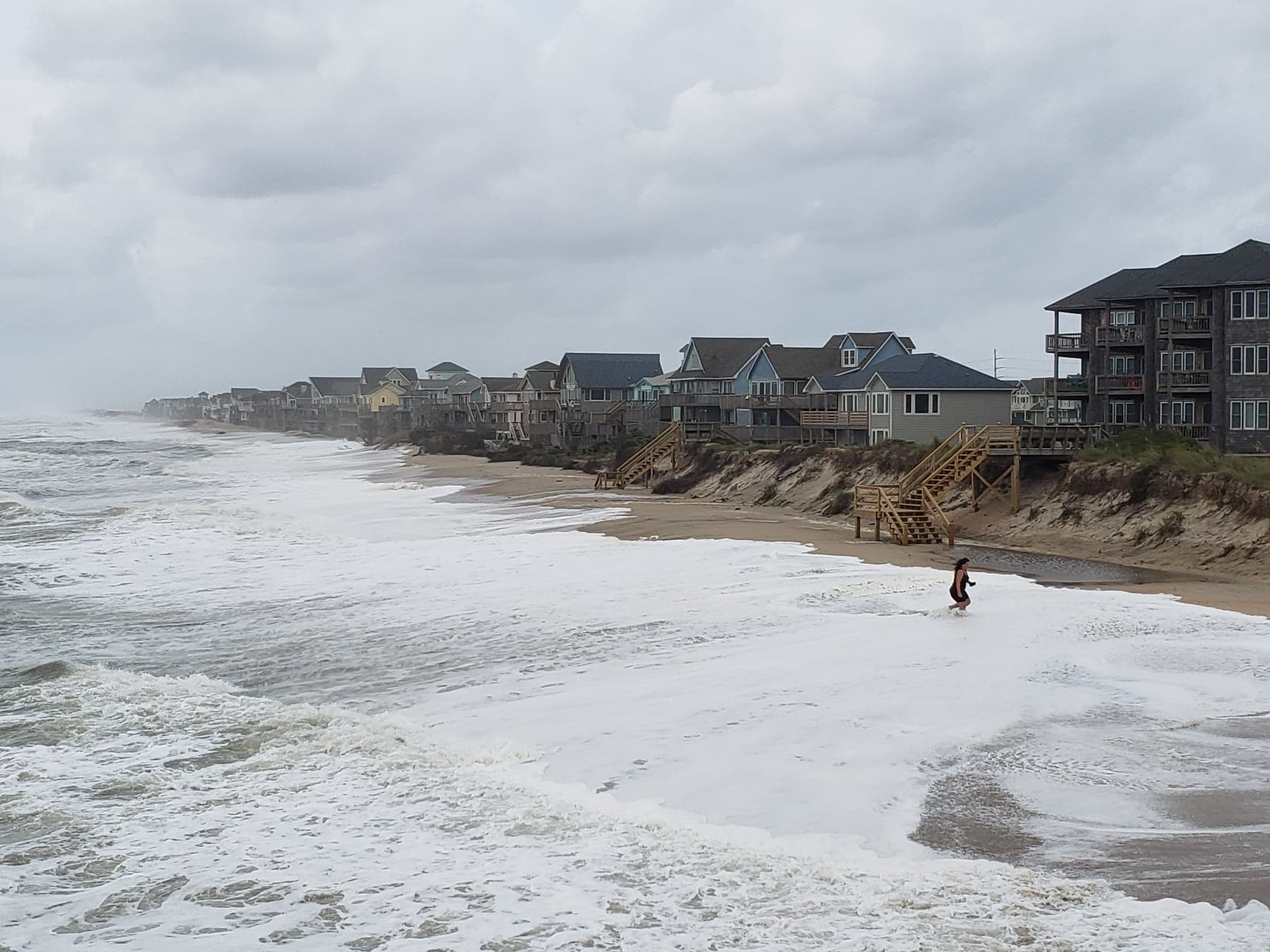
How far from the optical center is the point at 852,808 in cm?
1158

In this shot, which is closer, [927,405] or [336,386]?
[927,405]

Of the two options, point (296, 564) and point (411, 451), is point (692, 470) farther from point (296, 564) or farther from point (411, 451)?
point (411, 451)

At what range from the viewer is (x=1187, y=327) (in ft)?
149

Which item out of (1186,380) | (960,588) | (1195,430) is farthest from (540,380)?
(960,588)

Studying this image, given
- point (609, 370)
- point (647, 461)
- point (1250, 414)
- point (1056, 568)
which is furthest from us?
point (609, 370)

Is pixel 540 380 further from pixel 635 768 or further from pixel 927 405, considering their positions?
pixel 635 768

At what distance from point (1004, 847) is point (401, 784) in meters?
6.19

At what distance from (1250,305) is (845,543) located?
59.9ft

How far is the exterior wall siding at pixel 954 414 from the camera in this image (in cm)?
5316

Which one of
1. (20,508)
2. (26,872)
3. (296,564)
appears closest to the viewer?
(26,872)

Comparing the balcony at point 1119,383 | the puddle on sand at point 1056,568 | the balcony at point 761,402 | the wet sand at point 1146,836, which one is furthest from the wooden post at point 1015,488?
the balcony at point 761,402

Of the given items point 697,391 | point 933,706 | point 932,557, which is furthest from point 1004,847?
point 697,391

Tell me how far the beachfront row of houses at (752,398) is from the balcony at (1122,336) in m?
4.78

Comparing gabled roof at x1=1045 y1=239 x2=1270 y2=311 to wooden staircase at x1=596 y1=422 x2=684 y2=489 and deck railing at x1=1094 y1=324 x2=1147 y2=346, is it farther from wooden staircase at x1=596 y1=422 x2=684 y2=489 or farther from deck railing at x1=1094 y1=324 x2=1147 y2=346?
wooden staircase at x1=596 y1=422 x2=684 y2=489
